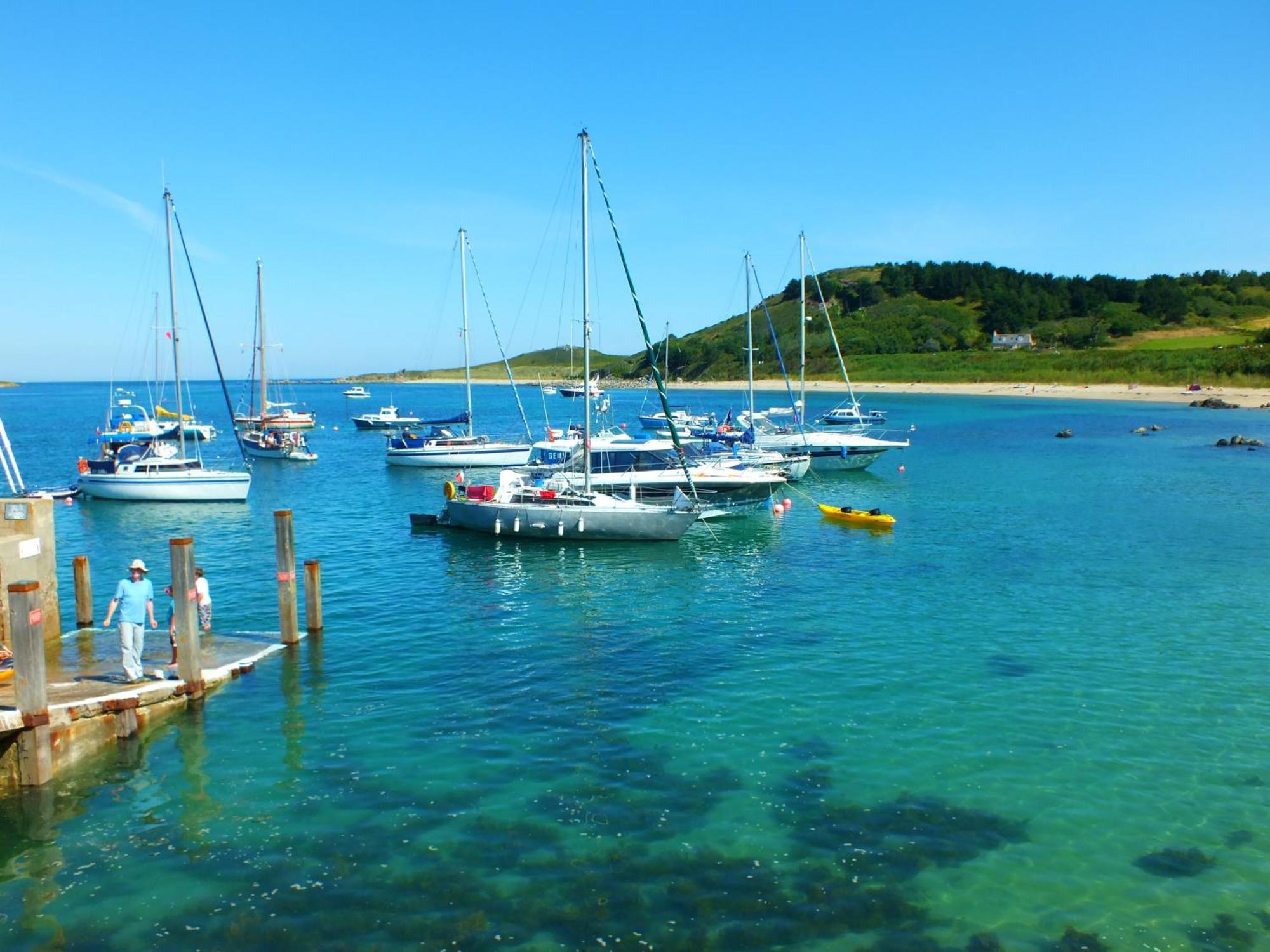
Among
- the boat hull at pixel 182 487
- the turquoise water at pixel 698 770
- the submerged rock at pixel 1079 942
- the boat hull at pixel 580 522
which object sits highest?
the boat hull at pixel 182 487

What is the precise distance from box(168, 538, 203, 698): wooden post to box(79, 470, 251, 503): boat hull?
29405 mm

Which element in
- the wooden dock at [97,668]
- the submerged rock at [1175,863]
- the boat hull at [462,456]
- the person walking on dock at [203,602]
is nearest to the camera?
the submerged rock at [1175,863]

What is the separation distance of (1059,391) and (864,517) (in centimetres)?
10438

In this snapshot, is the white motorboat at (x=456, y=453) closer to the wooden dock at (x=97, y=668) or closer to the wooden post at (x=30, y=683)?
the wooden dock at (x=97, y=668)

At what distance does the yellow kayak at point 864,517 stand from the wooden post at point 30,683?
29.1 meters

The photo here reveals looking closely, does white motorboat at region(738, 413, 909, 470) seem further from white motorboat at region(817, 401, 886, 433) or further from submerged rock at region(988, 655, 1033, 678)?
submerged rock at region(988, 655, 1033, 678)

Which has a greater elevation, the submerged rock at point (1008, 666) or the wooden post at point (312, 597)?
the wooden post at point (312, 597)

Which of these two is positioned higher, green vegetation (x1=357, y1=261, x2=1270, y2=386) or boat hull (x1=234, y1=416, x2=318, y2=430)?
green vegetation (x1=357, y1=261, x2=1270, y2=386)

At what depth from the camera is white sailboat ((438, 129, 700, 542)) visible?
32938 mm

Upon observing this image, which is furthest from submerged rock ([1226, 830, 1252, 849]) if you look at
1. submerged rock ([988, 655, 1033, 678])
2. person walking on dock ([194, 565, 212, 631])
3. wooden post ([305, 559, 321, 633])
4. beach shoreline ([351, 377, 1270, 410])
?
beach shoreline ([351, 377, 1270, 410])

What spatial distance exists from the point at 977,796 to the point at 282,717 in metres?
11.8

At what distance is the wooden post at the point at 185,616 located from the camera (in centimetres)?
1659

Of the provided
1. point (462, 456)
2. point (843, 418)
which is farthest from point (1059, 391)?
point (462, 456)

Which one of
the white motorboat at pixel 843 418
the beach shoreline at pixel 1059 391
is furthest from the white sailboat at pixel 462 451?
the beach shoreline at pixel 1059 391
